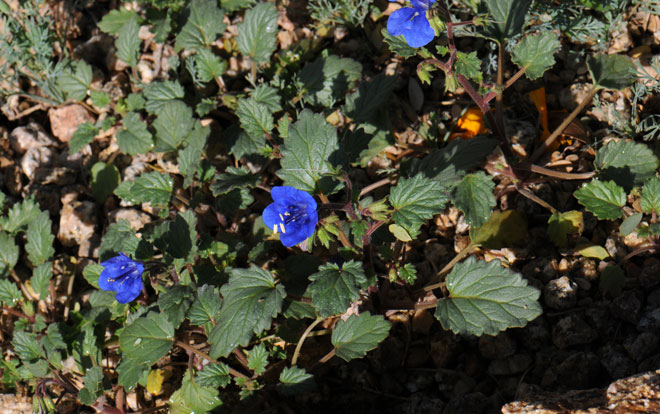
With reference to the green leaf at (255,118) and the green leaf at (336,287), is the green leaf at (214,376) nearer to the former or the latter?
the green leaf at (336,287)

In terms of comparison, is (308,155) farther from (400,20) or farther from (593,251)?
(593,251)

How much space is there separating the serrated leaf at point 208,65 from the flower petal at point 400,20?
1.76 m

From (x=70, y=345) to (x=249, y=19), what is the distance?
7.74 feet

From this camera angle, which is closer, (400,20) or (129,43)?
(400,20)

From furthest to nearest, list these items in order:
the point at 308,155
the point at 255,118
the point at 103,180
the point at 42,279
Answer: the point at 103,180 < the point at 42,279 < the point at 255,118 < the point at 308,155

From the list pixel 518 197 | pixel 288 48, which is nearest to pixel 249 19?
pixel 288 48

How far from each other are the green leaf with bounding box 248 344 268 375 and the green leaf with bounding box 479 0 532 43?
2.08 meters

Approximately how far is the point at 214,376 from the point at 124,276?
0.68m

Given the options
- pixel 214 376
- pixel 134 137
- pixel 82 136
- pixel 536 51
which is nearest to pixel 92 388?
pixel 214 376

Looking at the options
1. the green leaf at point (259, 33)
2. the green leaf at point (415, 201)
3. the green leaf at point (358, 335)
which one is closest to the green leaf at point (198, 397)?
the green leaf at point (358, 335)

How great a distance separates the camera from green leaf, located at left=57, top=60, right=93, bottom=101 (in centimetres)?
466

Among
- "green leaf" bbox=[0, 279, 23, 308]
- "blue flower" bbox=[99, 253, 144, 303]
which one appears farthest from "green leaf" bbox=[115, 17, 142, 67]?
"blue flower" bbox=[99, 253, 144, 303]

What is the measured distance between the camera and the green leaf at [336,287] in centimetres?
276

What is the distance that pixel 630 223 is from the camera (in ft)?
10.5
